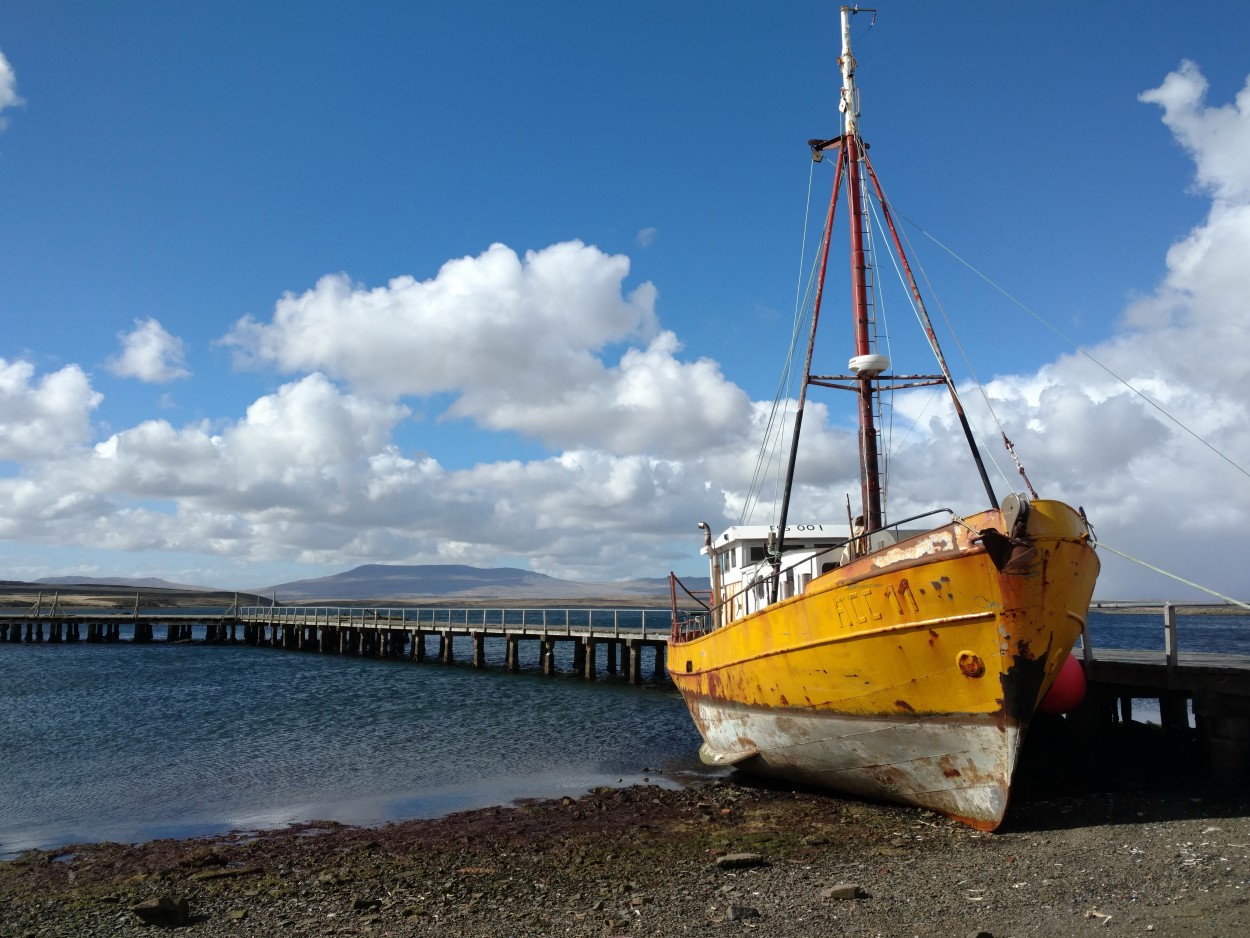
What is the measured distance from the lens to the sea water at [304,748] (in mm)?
14836

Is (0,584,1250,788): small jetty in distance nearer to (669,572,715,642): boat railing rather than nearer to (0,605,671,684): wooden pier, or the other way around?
(0,605,671,684): wooden pier

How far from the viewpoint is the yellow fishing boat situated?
9578 mm

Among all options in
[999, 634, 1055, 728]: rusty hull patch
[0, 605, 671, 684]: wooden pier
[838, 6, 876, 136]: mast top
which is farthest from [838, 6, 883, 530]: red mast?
[0, 605, 671, 684]: wooden pier

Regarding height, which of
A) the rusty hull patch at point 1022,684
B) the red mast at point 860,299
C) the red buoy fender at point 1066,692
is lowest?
the red buoy fender at point 1066,692

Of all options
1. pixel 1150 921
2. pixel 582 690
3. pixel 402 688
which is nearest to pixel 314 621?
pixel 402 688

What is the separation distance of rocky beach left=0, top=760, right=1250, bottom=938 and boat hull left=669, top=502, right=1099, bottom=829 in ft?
2.41

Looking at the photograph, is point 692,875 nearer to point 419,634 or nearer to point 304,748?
point 304,748

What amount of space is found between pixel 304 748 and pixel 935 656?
16.2m

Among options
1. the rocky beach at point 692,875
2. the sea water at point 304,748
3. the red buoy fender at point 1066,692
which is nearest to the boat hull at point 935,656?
the rocky beach at point 692,875

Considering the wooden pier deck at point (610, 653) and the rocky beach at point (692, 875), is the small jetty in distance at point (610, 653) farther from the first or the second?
the rocky beach at point (692, 875)

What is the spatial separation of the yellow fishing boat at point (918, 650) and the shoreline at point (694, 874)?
0.80 meters

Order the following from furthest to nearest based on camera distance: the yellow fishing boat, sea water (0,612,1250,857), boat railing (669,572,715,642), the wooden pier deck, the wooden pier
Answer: the wooden pier < boat railing (669,572,715,642) < sea water (0,612,1250,857) < the wooden pier deck < the yellow fishing boat

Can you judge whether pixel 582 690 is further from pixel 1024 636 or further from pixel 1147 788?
pixel 1024 636

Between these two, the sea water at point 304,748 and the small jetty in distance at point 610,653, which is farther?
the sea water at point 304,748
